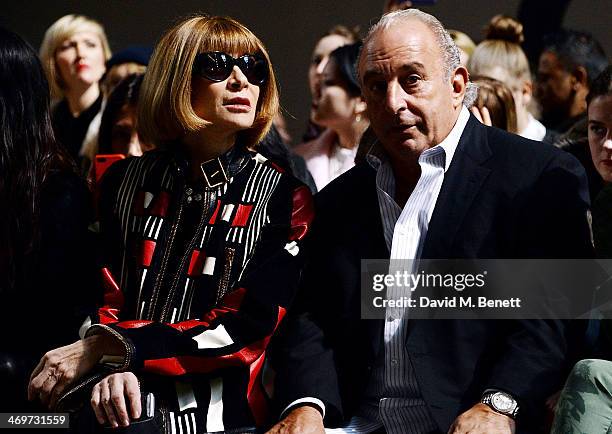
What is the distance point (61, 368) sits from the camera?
339cm

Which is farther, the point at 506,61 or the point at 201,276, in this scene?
the point at 506,61

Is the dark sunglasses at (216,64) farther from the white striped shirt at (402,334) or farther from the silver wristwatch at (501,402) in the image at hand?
the silver wristwatch at (501,402)

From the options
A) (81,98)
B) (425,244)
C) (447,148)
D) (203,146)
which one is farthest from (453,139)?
(81,98)

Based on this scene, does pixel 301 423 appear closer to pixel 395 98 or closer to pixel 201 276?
pixel 201 276

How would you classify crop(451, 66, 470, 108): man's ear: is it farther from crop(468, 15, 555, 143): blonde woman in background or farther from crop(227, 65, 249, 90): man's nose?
crop(468, 15, 555, 143): blonde woman in background

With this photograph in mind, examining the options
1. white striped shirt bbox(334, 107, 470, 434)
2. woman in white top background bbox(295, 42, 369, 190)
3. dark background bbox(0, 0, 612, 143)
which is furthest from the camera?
dark background bbox(0, 0, 612, 143)

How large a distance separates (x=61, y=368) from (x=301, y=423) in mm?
731

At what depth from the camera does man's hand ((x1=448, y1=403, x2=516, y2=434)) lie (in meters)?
3.17

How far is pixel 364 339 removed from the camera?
142 inches

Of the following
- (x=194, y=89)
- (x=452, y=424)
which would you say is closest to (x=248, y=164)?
(x=194, y=89)

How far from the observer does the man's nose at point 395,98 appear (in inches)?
141

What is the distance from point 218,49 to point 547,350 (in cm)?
141

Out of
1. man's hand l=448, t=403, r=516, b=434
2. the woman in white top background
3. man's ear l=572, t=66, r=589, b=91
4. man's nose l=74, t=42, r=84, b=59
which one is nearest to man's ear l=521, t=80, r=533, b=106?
man's ear l=572, t=66, r=589, b=91

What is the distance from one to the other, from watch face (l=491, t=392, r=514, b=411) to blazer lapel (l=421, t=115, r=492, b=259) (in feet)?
1.53
